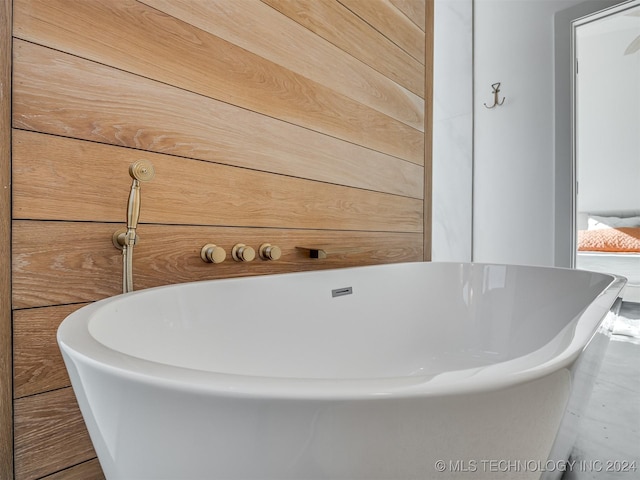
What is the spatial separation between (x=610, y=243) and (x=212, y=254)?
2525 mm

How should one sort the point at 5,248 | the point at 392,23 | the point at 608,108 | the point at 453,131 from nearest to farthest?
the point at 5,248
the point at 392,23
the point at 608,108
the point at 453,131

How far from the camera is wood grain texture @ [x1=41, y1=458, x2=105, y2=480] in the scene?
0.80 m

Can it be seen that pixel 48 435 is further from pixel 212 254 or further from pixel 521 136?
pixel 521 136

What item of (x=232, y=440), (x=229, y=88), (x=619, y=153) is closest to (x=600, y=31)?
(x=619, y=153)

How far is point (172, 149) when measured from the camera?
103 centimetres

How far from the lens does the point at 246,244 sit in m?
1.21

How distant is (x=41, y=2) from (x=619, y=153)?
2.78 meters

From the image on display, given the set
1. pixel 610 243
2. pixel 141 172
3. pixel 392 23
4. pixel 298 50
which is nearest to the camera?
pixel 141 172

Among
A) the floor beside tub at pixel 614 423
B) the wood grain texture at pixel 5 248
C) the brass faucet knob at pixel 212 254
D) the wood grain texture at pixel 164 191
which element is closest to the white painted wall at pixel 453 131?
the floor beside tub at pixel 614 423

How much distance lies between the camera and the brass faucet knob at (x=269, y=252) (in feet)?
3.84

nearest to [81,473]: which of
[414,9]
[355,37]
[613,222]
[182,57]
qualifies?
[182,57]

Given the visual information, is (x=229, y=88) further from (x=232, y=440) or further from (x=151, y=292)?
(x=232, y=440)

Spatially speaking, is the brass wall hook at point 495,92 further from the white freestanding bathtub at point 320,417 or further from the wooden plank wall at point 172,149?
the white freestanding bathtub at point 320,417

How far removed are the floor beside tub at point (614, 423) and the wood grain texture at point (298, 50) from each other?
122 cm
